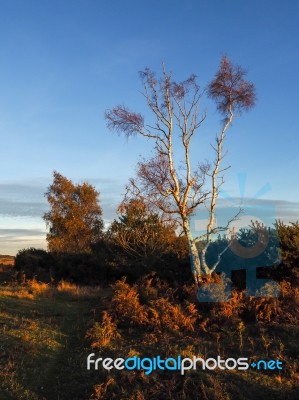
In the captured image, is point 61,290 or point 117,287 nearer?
point 117,287

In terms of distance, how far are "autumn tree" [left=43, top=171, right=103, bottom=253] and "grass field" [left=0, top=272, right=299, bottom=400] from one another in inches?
1051

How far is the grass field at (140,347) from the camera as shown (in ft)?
25.4

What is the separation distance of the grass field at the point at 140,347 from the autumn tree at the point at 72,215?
26691 mm

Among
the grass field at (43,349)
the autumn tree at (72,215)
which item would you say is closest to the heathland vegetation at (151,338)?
the grass field at (43,349)

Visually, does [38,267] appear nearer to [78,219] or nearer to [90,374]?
[78,219]

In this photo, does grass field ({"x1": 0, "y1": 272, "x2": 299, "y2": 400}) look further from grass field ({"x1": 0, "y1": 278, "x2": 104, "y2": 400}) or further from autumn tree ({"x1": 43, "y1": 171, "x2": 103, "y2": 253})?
autumn tree ({"x1": 43, "y1": 171, "x2": 103, "y2": 253})

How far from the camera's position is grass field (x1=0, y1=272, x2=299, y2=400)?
7746 mm

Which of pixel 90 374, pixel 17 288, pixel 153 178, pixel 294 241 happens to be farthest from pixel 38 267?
pixel 90 374

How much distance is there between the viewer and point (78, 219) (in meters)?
42.6

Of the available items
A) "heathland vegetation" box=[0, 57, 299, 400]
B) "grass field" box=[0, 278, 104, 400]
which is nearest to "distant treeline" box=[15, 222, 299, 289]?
"heathland vegetation" box=[0, 57, 299, 400]

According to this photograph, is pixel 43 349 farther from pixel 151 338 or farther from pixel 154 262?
pixel 154 262

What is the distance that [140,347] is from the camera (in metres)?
9.83

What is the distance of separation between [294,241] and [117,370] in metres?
10.1

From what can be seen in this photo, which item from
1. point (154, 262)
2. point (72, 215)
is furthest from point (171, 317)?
point (72, 215)
